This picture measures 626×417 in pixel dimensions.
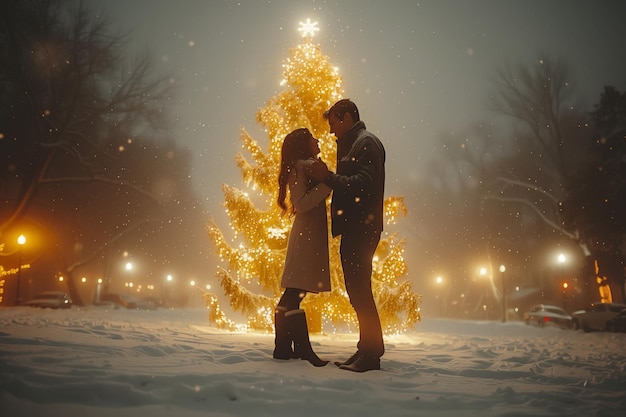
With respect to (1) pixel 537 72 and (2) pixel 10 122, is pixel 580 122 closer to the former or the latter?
(1) pixel 537 72

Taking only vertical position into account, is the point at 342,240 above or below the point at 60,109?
below

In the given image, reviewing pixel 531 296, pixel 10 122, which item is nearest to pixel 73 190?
pixel 10 122

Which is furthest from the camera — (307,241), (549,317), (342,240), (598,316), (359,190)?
(549,317)

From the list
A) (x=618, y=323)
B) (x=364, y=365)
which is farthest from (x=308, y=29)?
(x=618, y=323)

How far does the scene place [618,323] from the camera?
706 inches

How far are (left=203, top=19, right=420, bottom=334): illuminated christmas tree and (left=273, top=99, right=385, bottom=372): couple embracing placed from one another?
4.91 metres

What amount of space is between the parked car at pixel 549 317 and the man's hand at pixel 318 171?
2372 cm

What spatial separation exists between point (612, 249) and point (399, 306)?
15115 millimetres

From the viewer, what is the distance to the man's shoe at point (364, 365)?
329 cm

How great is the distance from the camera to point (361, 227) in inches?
142

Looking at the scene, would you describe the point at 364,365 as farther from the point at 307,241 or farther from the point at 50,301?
the point at 50,301

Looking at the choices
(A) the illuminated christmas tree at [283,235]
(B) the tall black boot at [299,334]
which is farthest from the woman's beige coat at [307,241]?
(A) the illuminated christmas tree at [283,235]

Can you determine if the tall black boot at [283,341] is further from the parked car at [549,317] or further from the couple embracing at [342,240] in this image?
the parked car at [549,317]

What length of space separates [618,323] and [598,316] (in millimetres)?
1029
